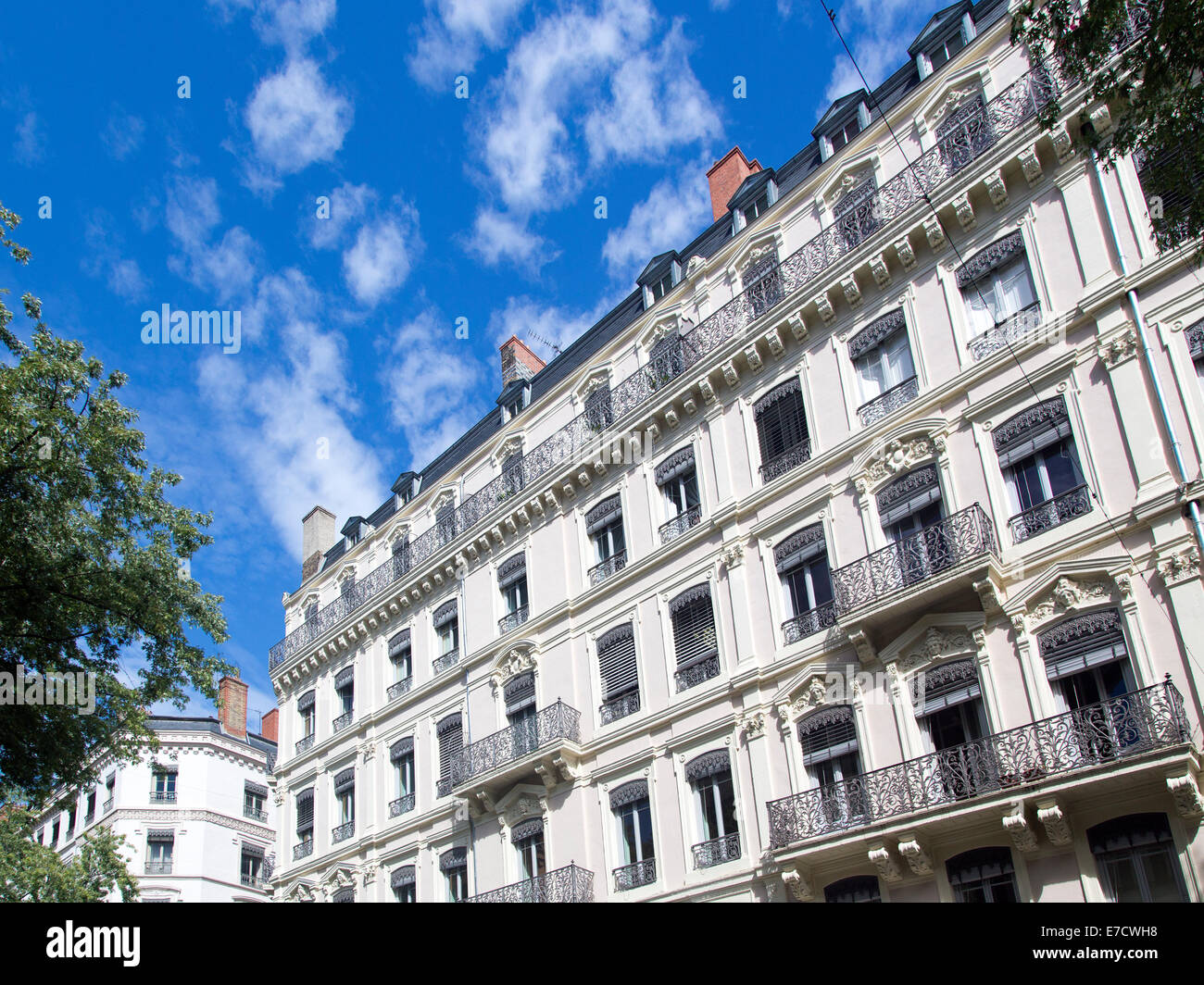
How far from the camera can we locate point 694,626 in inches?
840

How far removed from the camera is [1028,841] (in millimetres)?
14812

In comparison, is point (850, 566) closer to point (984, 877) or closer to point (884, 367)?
point (884, 367)

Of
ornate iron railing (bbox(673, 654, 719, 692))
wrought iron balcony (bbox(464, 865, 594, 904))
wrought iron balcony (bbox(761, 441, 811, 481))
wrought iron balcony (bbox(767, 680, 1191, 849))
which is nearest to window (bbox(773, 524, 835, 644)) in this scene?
wrought iron balcony (bbox(761, 441, 811, 481))

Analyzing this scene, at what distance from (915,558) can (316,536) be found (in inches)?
A: 970

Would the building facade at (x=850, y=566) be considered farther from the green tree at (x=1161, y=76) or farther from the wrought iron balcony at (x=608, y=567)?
the green tree at (x=1161, y=76)

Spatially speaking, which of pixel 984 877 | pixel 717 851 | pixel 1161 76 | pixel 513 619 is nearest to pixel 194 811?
pixel 513 619

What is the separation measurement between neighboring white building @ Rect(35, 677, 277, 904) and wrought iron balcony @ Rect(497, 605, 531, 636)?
16.7 metres

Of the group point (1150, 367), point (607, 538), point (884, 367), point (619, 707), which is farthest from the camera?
point (607, 538)

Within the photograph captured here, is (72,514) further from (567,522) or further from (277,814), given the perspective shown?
(277,814)

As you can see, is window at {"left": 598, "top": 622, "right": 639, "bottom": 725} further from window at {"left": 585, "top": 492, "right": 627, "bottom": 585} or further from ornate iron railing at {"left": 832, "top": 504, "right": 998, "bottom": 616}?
ornate iron railing at {"left": 832, "top": 504, "right": 998, "bottom": 616}

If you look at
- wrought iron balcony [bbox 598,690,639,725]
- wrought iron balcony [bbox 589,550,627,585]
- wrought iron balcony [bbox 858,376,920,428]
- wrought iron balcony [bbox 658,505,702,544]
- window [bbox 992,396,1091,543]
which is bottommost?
wrought iron balcony [bbox 598,690,639,725]

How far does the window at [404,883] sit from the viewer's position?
25.4 metres

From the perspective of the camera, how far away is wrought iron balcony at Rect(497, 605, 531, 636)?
25547 mm
